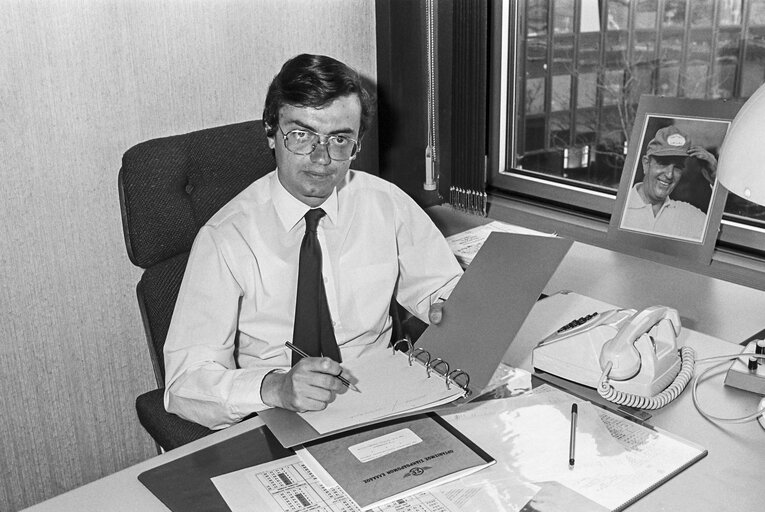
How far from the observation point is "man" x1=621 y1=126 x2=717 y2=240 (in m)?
1.82

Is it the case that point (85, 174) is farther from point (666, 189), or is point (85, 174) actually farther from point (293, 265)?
point (666, 189)

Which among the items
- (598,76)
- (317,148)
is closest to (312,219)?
(317,148)

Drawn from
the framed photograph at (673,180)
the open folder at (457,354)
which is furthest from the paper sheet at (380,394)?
the framed photograph at (673,180)

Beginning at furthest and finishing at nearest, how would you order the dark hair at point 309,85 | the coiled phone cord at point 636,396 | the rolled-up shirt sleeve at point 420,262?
the rolled-up shirt sleeve at point 420,262 → the dark hair at point 309,85 → the coiled phone cord at point 636,396

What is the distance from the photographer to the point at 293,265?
61.8 inches

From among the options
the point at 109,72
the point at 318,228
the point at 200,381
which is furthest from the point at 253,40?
the point at 200,381

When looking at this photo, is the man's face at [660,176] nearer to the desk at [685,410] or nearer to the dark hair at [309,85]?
the desk at [685,410]

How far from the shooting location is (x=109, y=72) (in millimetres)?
1946

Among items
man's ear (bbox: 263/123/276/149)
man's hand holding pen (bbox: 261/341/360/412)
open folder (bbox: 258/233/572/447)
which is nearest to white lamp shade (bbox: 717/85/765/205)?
open folder (bbox: 258/233/572/447)

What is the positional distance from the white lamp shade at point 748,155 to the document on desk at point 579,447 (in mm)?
377

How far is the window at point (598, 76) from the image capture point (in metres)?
1.88

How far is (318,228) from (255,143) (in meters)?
0.22

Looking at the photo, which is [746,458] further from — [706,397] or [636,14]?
[636,14]

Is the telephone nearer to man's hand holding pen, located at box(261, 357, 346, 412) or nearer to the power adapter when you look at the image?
the power adapter
